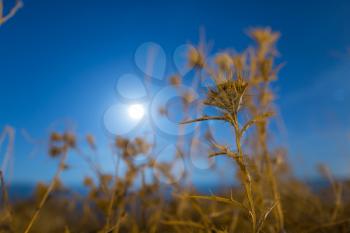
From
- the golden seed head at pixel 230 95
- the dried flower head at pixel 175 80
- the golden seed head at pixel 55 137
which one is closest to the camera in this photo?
the golden seed head at pixel 230 95

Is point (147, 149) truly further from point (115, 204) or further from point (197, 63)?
point (197, 63)

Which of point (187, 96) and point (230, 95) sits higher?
point (187, 96)

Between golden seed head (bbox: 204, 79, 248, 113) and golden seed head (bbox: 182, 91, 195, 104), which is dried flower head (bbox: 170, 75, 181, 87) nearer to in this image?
golden seed head (bbox: 182, 91, 195, 104)

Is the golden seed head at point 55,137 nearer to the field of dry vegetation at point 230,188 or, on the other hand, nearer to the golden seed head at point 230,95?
the field of dry vegetation at point 230,188

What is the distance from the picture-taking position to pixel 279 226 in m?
1.11

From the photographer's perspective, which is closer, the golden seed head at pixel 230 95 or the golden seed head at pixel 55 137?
the golden seed head at pixel 230 95

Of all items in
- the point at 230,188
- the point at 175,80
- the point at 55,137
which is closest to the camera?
the point at 230,188

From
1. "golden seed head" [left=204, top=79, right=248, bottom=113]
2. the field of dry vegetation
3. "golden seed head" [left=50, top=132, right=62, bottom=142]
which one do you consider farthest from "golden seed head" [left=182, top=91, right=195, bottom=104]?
"golden seed head" [left=204, top=79, right=248, bottom=113]

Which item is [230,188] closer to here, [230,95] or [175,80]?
[230,95]

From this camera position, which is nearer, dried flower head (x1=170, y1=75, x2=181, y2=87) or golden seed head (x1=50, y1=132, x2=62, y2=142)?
golden seed head (x1=50, y1=132, x2=62, y2=142)

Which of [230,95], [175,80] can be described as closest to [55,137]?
[175,80]

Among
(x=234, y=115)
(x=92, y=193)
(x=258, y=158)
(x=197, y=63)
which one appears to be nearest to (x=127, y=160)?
(x=92, y=193)

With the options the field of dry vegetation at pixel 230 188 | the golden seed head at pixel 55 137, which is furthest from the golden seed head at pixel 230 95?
the golden seed head at pixel 55 137

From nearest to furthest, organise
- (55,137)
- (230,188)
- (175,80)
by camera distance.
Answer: (230,188) < (55,137) < (175,80)
